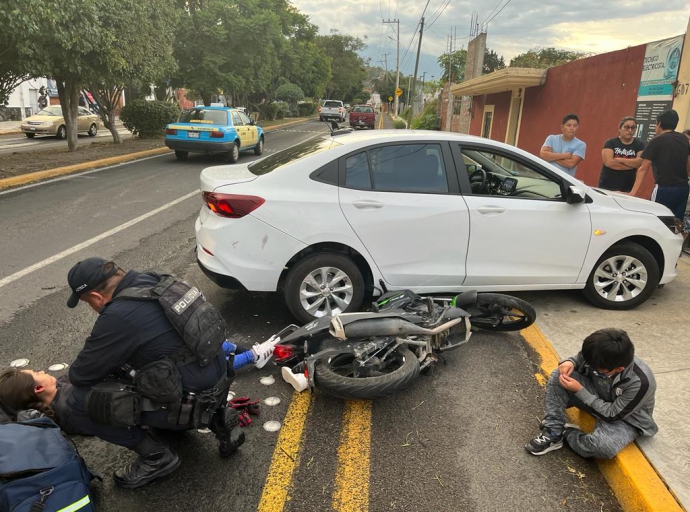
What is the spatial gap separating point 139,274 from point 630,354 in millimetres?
2532

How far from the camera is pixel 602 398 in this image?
288 cm

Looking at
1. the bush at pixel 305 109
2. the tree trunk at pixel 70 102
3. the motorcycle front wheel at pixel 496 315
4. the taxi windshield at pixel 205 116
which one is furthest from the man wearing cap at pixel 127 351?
the bush at pixel 305 109

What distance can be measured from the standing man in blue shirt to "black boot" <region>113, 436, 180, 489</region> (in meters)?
5.36

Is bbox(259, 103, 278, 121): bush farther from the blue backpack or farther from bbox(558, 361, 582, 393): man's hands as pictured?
the blue backpack

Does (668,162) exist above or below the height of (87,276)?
above

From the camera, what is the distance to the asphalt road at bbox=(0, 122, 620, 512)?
2488 mm

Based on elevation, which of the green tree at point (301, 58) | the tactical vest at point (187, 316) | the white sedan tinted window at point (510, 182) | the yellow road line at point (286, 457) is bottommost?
the yellow road line at point (286, 457)

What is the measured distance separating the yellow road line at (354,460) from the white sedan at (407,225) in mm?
1181

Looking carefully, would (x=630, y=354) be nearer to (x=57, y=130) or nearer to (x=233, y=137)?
(x=233, y=137)

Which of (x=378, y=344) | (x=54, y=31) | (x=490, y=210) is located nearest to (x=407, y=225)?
(x=490, y=210)

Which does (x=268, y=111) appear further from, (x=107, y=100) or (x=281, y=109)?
(x=107, y=100)

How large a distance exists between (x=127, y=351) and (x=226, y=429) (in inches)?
27.8

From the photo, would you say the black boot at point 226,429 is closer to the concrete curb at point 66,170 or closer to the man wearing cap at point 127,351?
the man wearing cap at point 127,351

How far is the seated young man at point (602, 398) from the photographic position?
2670 mm
